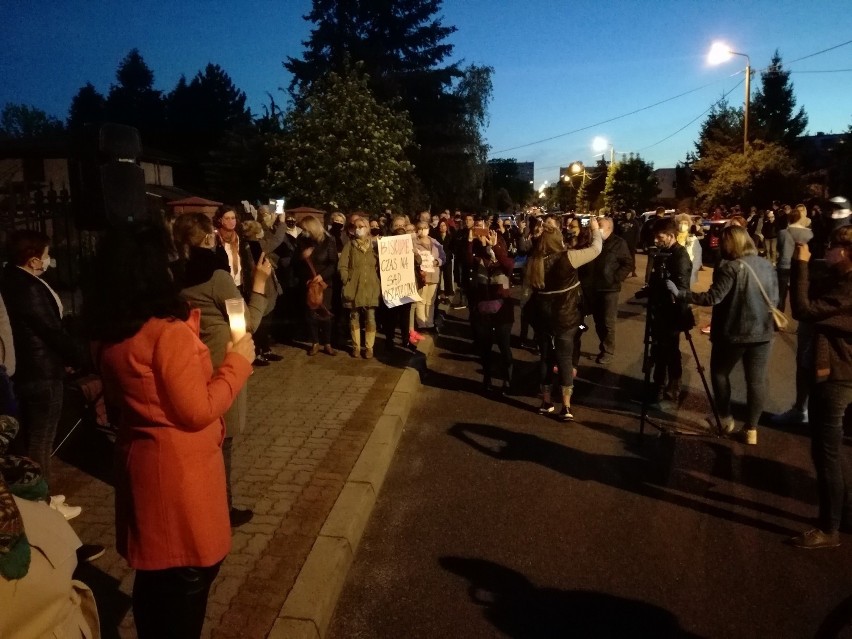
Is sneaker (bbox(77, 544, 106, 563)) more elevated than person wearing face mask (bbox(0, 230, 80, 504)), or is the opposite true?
person wearing face mask (bbox(0, 230, 80, 504))

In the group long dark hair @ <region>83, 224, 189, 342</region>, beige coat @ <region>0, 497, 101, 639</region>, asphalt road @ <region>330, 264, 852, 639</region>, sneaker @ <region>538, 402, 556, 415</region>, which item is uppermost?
long dark hair @ <region>83, 224, 189, 342</region>

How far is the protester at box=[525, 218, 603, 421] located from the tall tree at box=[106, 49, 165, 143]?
→ 53368mm

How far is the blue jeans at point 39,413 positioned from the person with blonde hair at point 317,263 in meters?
4.63

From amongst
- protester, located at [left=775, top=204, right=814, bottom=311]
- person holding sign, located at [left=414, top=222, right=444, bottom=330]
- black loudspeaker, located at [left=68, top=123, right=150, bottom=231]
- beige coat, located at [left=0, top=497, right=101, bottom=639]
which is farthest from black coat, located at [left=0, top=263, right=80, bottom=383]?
protester, located at [left=775, top=204, right=814, bottom=311]

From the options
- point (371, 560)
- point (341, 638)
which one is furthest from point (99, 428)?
point (341, 638)

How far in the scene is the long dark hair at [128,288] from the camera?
7.55ft

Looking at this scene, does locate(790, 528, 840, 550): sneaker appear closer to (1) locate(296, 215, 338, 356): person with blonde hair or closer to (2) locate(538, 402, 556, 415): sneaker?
(2) locate(538, 402, 556, 415): sneaker

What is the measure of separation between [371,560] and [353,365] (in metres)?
4.73

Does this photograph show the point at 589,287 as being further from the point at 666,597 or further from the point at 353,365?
the point at 666,597

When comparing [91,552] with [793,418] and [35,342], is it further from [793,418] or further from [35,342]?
[793,418]

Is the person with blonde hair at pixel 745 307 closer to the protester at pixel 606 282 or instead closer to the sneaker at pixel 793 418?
the sneaker at pixel 793 418

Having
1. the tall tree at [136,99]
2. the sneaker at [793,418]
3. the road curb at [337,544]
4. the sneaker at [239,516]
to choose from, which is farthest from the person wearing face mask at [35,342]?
the tall tree at [136,99]

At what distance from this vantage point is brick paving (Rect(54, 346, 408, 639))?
11.9 feet

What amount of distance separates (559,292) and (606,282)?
8.66 feet
